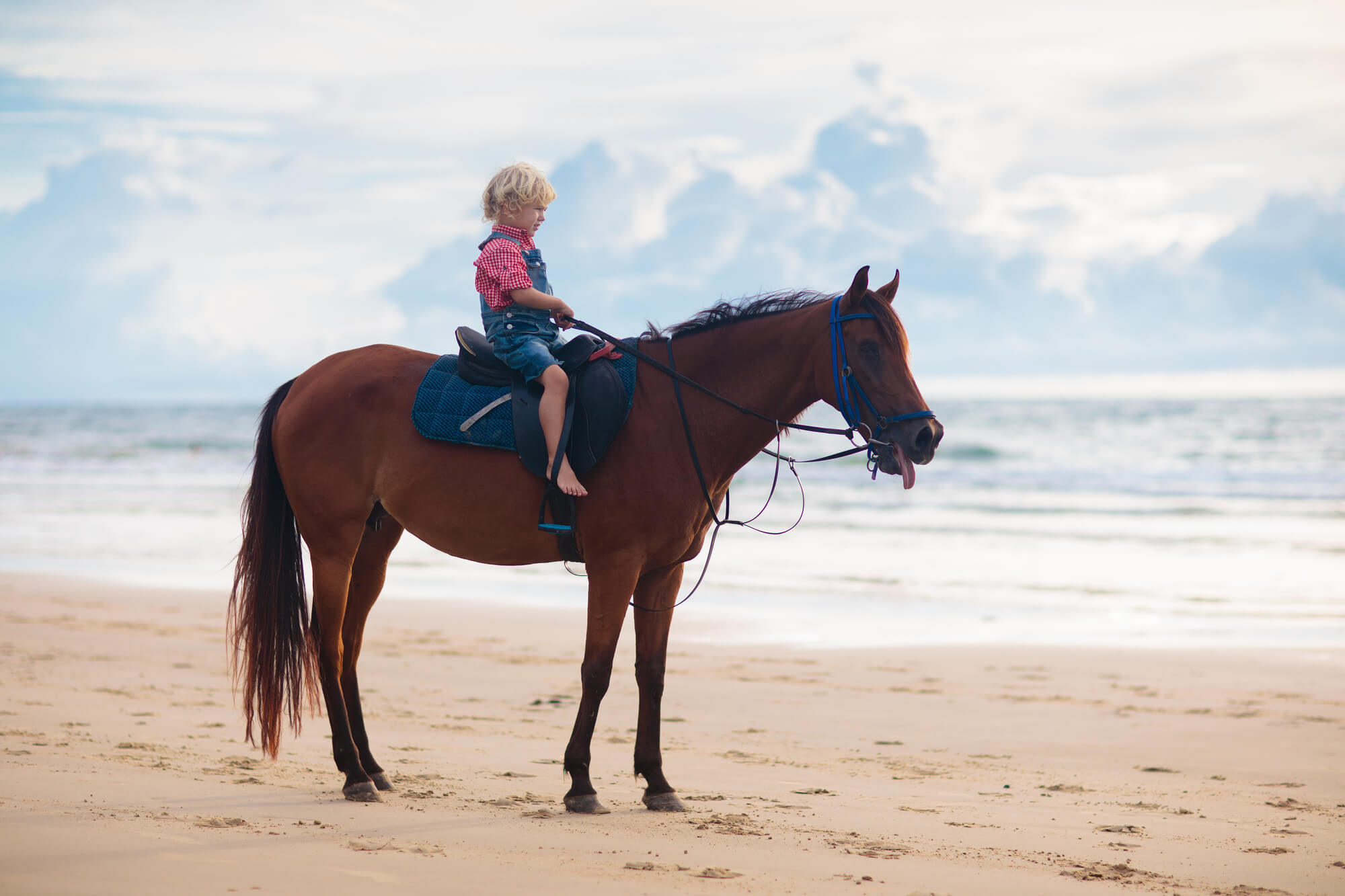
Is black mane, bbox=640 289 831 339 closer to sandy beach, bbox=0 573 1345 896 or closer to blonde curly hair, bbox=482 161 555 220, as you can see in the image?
blonde curly hair, bbox=482 161 555 220

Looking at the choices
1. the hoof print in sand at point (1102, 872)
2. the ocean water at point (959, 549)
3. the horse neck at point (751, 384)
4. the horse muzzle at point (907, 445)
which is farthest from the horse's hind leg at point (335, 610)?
the ocean water at point (959, 549)

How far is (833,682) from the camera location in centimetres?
700

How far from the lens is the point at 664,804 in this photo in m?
4.17

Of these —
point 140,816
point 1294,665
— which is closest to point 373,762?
point 140,816

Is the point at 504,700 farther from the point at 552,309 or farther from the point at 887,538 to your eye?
the point at 887,538

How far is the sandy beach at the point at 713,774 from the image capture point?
3.44 metres

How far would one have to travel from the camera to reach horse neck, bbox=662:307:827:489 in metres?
4.08

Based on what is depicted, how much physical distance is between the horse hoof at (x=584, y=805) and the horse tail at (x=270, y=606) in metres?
1.30

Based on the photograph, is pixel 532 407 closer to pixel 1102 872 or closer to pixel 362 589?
pixel 362 589

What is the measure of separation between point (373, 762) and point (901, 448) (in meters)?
2.58

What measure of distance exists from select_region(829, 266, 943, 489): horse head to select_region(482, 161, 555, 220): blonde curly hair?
1237mm

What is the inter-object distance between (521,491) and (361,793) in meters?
1.40

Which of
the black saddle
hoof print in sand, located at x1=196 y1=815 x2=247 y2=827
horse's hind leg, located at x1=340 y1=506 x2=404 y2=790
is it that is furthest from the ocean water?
hoof print in sand, located at x1=196 y1=815 x2=247 y2=827

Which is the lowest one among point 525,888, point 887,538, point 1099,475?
point 525,888
